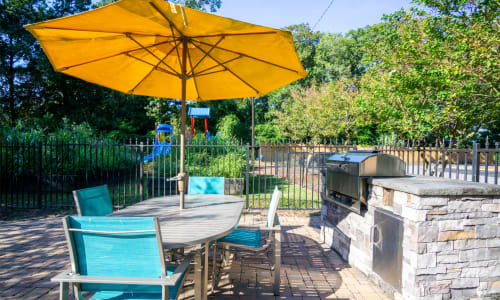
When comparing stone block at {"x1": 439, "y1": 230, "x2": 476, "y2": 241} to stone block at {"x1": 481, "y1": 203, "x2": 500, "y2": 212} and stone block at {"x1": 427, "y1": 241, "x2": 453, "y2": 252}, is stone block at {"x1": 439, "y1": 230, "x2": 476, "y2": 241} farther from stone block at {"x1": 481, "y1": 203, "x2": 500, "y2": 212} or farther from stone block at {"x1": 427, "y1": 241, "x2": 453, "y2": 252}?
stone block at {"x1": 481, "y1": 203, "x2": 500, "y2": 212}

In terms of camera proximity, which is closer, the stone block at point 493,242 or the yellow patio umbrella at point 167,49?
the yellow patio umbrella at point 167,49

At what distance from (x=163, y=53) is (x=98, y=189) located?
172 centimetres

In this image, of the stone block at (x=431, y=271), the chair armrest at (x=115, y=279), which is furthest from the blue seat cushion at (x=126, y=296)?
the stone block at (x=431, y=271)

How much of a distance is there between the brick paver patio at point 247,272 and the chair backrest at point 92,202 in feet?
2.72

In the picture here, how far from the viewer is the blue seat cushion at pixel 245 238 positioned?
Result: 262 centimetres

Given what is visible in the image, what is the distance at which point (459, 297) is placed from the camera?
2.26m

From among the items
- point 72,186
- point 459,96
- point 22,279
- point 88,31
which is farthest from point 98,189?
point 459,96

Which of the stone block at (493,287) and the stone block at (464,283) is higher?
the stone block at (464,283)

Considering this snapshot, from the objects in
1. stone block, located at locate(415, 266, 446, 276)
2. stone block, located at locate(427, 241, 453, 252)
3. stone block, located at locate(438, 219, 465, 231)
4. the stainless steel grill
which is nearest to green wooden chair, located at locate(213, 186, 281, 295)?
the stainless steel grill

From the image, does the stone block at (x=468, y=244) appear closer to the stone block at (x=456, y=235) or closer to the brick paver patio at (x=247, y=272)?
the stone block at (x=456, y=235)

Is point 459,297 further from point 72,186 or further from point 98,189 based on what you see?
point 72,186

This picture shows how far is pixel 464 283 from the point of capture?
2.27 m

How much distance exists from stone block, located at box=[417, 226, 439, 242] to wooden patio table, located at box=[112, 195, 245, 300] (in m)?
1.55

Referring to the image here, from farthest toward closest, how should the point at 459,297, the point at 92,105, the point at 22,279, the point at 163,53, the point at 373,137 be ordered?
the point at 373,137 → the point at 92,105 → the point at 163,53 → the point at 22,279 → the point at 459,297
